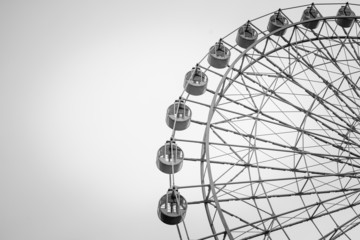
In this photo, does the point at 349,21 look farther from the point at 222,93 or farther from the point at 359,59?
the point at 222,93

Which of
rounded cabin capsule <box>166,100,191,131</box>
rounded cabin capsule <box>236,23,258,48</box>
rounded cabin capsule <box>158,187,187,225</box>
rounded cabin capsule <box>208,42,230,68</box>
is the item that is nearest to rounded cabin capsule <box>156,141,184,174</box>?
rounded cabin capsule <box>158,187,187,225</box>

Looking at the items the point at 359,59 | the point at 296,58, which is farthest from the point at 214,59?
the point at 359,59

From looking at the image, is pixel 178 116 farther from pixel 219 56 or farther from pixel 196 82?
pixel 219 56

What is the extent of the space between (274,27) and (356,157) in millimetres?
9381

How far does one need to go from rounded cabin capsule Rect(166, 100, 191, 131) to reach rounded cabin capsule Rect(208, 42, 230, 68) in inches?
138

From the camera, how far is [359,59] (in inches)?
624

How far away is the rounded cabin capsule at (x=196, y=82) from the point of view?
16.9 m

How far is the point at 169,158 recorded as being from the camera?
44.8 ft

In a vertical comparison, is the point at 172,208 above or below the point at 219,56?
below

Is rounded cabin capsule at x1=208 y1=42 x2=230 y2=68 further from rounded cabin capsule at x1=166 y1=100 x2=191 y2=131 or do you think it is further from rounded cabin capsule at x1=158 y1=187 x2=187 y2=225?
rounded cabin capsule at x1=158 y1=187 x2=187 y2=225

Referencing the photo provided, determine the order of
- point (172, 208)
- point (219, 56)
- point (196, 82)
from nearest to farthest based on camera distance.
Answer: point (172, 208) → point (196, 82) → point (219, 56)

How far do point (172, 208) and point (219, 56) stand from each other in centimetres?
849

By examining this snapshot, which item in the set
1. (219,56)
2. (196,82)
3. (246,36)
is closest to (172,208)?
(196,82)

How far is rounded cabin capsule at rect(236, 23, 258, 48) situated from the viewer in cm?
1900
